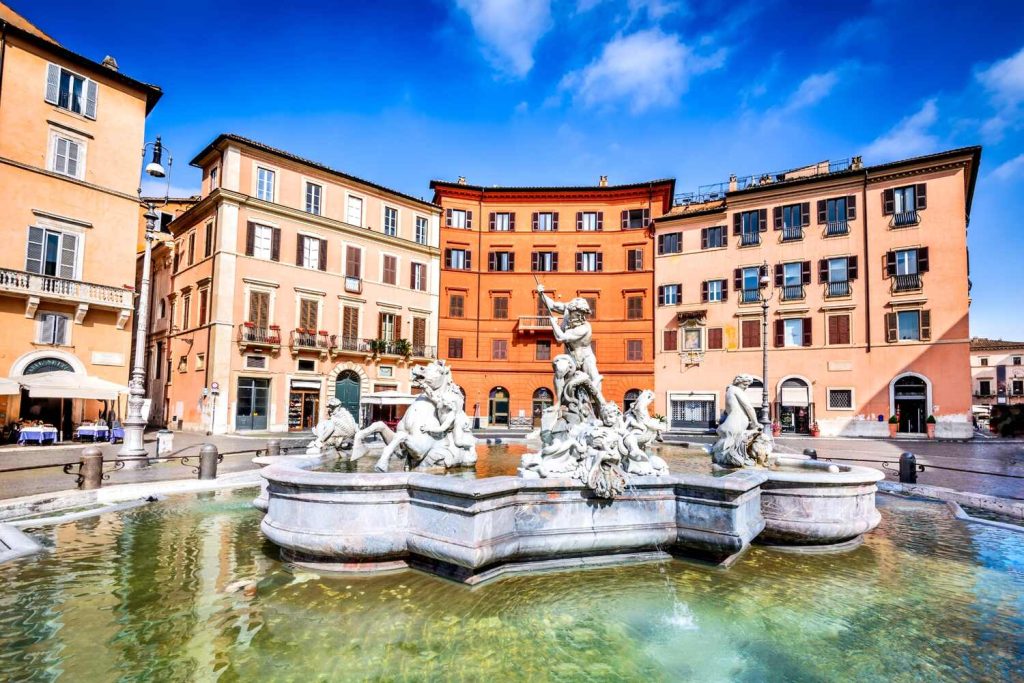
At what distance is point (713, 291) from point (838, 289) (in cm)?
699

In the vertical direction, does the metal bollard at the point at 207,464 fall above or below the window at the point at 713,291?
below

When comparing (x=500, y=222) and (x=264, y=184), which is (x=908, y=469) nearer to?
(x=264, y=184)

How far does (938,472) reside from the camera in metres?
14.2

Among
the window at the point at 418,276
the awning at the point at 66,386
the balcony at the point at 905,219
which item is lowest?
the awning at the point at 66,386

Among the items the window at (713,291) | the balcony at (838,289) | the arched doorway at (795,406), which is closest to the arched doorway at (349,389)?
the window at (713,291)

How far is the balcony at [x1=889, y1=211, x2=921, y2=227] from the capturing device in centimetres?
2947

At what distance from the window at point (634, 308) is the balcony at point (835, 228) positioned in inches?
467

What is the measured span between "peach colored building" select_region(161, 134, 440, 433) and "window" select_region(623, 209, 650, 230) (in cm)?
1513

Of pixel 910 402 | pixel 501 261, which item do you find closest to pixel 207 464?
pixel 501 261

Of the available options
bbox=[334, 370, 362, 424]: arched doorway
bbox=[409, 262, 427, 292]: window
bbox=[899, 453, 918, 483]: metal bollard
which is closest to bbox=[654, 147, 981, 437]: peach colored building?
bbox=[409, 262, 427, 292]: window

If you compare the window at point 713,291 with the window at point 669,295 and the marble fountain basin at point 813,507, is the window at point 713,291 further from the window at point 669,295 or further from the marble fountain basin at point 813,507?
the marble fountain basin at point 813,507

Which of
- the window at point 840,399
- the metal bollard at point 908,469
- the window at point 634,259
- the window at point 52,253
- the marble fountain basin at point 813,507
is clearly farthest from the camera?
the window at point 634,259

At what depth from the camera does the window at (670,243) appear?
1437 inches

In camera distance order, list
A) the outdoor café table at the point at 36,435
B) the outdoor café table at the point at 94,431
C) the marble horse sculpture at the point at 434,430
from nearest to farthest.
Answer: the marble horse sculpture at the point at 434,430
the outdoor café table at the point at 36,435
the outdoor café table at the point at 94,431
